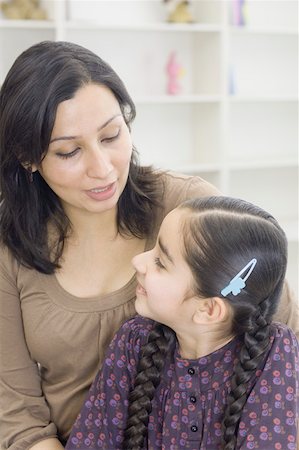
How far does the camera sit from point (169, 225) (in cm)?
127

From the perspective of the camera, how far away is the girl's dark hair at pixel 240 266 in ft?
3.95

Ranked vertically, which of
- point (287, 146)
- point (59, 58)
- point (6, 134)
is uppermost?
point (59, 58)

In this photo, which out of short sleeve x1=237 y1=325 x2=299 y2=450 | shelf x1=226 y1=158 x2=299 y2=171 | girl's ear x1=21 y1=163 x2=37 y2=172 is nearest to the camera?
short sleeve x1=237 y1=325 x2=299 y2=450

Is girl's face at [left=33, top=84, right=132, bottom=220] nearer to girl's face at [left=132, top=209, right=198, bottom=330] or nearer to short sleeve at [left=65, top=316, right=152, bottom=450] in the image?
girl's face at [left=132, top=209, right=198, bottom=330]

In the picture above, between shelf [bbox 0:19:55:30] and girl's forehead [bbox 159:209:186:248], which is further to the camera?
shelf [bbox 0:19:55:30]

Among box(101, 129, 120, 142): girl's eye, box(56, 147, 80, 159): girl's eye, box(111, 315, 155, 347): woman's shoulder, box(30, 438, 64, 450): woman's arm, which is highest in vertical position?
box(101, 129, 120, 142): girl's eye

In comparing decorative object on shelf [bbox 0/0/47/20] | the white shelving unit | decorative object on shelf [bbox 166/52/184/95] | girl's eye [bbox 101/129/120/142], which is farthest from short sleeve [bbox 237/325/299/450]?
decorative object on shelf [bbox 166/52/184/95]

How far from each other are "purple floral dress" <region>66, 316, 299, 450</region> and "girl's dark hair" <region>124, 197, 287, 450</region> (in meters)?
0.03

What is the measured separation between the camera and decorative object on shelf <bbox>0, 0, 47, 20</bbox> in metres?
3.23

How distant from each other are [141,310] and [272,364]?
26 cm

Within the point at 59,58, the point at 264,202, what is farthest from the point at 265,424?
the point at 264,202

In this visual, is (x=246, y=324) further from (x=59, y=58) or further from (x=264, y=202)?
(x=264, y=202)

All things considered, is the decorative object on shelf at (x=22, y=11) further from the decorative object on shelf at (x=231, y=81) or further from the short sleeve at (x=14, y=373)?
the short sleeve at (x=14, y=373)

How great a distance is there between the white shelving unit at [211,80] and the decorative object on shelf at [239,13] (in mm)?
34
